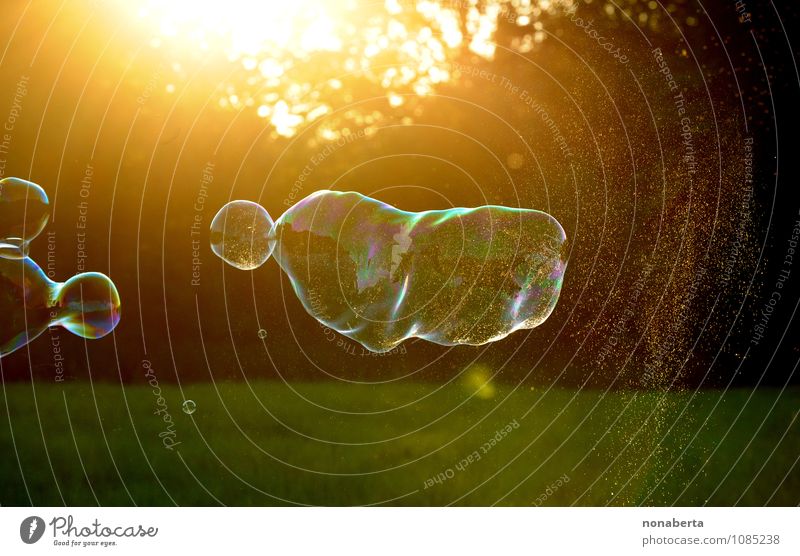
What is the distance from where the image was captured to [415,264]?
480 centimetres

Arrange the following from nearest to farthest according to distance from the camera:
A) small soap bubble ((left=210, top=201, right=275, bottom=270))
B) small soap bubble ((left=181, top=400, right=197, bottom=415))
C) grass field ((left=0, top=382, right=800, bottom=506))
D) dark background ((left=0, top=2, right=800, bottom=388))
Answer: small soap bubble ((left=210, top=201, right=275, bottom=270)), grass field ((left=0, top=382, right=800, bottom=506)), small soap bubble ((left=181, top=400, right=197, bottom=415)), dark background ((left=0, top=2, right=800, bottom=388))

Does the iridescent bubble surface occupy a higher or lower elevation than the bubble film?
higher

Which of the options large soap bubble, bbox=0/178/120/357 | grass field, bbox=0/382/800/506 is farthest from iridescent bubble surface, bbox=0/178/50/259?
grass field, bbox=0/382/800/506

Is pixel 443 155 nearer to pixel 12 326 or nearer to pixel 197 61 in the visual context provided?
pixel 197 61

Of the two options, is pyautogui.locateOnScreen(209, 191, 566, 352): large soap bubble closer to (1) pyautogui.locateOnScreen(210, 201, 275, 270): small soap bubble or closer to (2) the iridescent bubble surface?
(1) pyautogui.locateOnScreen(210, 201, 275, 270): small soap bubble

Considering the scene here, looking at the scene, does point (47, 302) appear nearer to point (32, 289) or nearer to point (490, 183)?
point (32, 289)

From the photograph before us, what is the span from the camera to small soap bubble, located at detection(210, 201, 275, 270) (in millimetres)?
4867

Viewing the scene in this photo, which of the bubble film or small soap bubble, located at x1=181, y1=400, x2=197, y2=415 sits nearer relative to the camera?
the bubble film

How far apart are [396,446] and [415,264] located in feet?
6.59

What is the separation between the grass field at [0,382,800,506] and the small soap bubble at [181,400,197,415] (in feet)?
0.22

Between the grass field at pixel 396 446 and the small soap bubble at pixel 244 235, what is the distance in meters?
1.49

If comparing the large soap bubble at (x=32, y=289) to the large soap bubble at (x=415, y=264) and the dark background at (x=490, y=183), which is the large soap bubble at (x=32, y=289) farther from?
the dark background at (x=490, y=183)

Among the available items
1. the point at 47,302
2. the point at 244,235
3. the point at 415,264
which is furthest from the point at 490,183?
the point at 47,302

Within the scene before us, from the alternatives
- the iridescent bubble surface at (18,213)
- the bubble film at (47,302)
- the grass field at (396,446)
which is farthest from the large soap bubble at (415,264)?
the grass field at (396,446)
